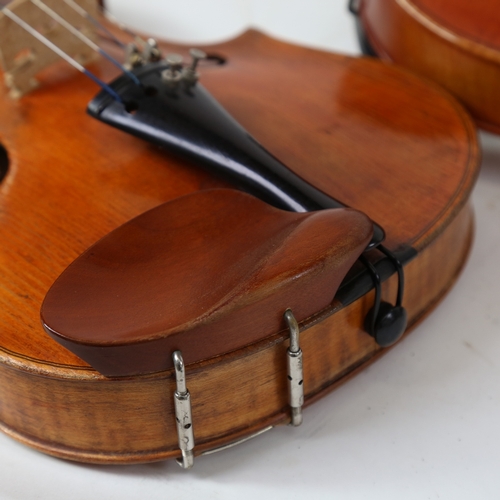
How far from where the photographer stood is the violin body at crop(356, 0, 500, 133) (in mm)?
1449

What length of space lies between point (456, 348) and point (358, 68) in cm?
58

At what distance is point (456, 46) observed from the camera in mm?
1469

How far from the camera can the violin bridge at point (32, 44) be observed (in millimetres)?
1435

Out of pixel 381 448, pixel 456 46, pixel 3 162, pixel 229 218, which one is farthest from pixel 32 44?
pixel 381 448

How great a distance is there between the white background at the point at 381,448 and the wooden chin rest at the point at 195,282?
0.23 m

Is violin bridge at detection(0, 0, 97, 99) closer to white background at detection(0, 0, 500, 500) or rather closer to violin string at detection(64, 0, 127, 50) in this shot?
violin string at detection(64, 0, 127, 50)

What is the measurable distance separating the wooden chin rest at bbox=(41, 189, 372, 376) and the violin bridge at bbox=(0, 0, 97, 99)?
521mm

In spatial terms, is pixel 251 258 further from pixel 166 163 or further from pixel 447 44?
pixel 447 44

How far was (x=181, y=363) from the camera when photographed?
0.95 metres

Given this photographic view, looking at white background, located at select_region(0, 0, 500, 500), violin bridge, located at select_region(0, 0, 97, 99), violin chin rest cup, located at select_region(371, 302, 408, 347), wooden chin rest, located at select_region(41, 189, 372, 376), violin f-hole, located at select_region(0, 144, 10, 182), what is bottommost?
white background, located at select_region(0, 0, 500, 500)

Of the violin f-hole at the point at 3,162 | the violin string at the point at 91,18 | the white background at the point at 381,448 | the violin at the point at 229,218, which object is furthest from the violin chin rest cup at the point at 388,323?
the violin string at the point at 91,18

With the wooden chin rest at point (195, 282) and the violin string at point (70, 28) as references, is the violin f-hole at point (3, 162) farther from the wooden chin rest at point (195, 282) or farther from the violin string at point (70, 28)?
the wooden chin rest at point (195, 282)

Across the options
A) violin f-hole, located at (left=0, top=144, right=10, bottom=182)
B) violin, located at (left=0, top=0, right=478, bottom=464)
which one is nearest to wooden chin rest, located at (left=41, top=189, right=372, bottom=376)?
violin, located at (left=0, top=0, right=478, bottom=464)

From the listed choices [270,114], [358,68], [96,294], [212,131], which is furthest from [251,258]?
[358,68]
